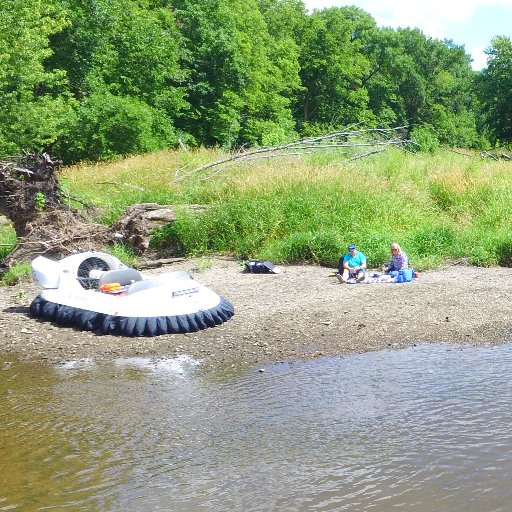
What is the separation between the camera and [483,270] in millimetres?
11969

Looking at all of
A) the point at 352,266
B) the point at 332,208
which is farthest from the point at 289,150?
the point at 352,266

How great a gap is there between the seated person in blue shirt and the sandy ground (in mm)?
249

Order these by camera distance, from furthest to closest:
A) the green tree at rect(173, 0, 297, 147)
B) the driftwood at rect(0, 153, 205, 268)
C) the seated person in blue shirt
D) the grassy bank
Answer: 1. the green tree at rect(173, 0, 297, 147)
2. the grassy bank
3. the driftwood at rect(0, 153, 205, 268)
4. the seated person in blue shirt

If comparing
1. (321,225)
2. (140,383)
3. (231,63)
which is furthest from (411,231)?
(231,63)

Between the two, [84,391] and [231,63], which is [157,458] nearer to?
[84,391]

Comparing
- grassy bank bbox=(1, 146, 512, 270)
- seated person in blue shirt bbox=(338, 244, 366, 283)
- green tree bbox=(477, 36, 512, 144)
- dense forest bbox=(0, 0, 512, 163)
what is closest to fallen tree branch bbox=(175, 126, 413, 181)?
grassy bank bbox=(1, 146, 512, 270)

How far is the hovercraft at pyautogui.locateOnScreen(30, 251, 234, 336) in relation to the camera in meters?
8.80

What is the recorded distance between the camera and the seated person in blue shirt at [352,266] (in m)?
11.4

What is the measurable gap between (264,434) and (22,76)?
58.3 ft

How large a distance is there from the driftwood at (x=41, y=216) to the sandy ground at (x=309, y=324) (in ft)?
5.06

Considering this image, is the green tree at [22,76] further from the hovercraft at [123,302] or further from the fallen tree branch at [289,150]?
the hovercraft at [123,302]

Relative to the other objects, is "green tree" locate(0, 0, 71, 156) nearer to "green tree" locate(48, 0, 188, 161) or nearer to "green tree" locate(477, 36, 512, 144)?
"green tree" locate(48, 0, 188, 161)

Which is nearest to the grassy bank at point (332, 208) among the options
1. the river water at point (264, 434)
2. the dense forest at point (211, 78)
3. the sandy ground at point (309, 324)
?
the sandy ground at point (309, 324)

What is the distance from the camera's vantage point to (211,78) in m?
34.8
